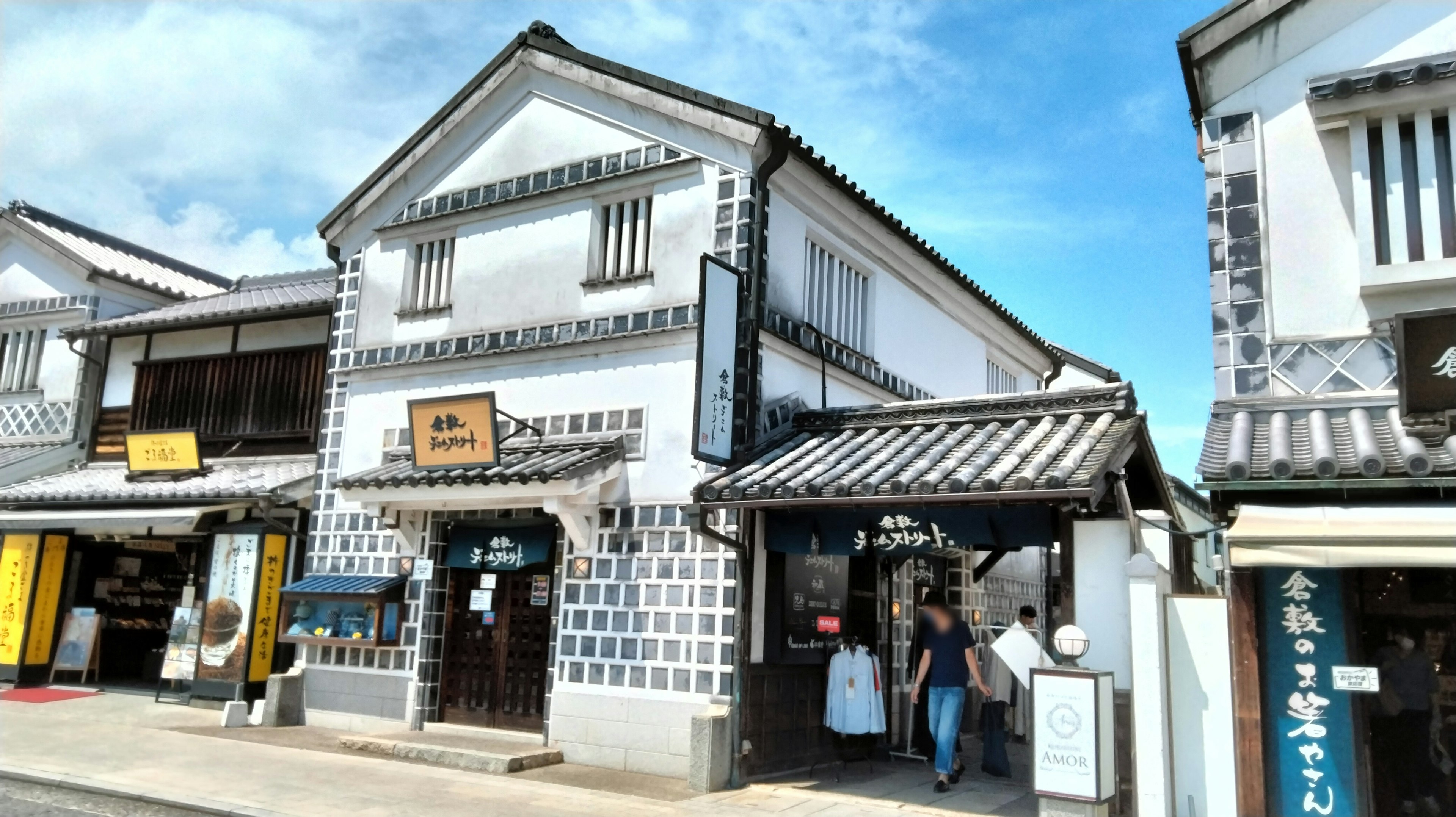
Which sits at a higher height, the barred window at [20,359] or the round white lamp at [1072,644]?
the barred window at [20,359]

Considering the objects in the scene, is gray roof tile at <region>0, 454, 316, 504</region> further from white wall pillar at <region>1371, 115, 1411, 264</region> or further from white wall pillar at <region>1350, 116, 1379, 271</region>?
white wall pillar at <region>1371, 115, 1411, 264</region>

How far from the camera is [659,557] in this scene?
11.7 m

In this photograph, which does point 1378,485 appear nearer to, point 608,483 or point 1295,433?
point 1295,433

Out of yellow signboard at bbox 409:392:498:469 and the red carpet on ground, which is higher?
yellow signboard at bbox 409:392:498:469

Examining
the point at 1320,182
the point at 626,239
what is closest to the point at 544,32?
the point at 626,239

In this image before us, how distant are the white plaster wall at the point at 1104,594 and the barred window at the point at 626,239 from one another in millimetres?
6174

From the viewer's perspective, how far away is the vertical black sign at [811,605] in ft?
38.9

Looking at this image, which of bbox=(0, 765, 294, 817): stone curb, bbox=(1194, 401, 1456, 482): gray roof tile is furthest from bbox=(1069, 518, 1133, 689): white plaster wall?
bbox=(0, 765, 294, 817): stone curb

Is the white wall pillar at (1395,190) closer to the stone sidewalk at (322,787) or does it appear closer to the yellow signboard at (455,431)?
the stone sidewalk at (322,787)

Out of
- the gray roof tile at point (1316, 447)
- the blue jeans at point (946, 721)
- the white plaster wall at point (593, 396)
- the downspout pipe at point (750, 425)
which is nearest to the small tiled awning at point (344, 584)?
the white plaster wall at point (593, 396)

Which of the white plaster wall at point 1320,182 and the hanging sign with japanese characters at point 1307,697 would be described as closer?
the hanging sign with japanese characters at point 1307,697

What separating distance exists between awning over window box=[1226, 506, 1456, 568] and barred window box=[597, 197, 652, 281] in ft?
24.5

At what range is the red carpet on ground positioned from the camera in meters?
15.9

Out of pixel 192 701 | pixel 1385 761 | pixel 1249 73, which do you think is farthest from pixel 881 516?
pixel 192 701
